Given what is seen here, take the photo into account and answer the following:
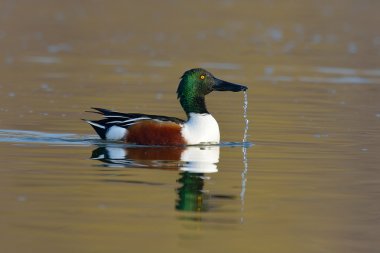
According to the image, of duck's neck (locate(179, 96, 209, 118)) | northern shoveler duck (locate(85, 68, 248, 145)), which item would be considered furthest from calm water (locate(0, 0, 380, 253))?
duck's neck (locate(179, 96, 209, 118))

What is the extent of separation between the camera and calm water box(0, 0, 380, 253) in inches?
310

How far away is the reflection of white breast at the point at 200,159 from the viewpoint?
Result: 1046 centimetres

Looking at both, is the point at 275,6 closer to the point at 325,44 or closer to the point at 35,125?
the point at 325,44

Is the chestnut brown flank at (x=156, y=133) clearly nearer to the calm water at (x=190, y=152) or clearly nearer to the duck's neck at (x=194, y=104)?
the calm water at (x=190, y=152)

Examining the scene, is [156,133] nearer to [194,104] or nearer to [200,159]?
[194,104]

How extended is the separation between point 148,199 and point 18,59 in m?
13.7

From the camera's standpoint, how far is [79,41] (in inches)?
1056

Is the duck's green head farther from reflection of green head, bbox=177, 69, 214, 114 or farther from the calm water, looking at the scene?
the calm water

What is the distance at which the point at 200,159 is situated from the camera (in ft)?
36.4

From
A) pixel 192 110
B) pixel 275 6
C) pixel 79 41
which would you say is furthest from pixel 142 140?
pixel 275 6

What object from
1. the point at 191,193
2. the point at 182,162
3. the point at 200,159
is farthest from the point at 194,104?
the point at 191,193

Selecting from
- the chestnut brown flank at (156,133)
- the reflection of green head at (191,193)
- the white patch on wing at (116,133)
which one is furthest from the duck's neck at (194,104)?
the reflection of green head at (191,193)

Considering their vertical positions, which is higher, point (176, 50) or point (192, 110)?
point (176, 50)

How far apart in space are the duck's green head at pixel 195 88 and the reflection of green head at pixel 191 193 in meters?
2.33
